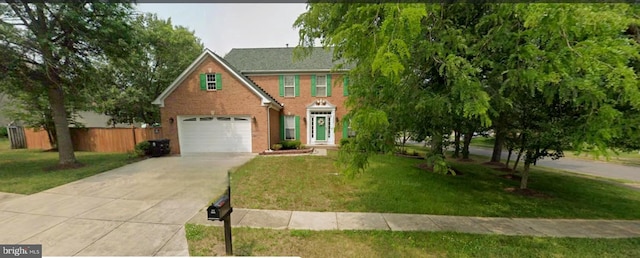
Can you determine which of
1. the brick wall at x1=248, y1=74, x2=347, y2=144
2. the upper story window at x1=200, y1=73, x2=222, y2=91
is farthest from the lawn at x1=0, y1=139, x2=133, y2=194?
the brick wall at x1=248, y1=74, x2=347, y2=144

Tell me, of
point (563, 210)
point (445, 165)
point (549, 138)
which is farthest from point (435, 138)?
point (563, 210)

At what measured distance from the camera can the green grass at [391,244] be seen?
3.55m

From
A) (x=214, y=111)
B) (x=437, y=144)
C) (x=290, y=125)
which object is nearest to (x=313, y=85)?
(x=290, y=125)

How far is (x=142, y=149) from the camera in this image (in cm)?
1184

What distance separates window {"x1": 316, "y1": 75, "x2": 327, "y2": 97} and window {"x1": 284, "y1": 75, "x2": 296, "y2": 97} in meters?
1.68

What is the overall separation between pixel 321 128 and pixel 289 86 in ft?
12.4

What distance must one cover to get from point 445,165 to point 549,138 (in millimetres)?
3839

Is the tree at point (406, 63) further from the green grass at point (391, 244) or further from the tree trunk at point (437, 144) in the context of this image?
the green grass at point (391, 244)

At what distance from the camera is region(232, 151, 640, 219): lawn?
541cm

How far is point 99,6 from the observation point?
8.24m

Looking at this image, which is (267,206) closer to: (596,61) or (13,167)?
(596,61)

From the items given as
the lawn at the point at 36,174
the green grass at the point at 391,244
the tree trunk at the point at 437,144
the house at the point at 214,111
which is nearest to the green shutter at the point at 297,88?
the house at the point at 214,111

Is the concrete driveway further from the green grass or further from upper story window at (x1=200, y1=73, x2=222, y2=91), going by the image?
upper story window at (x1=200, y1=73, x2=222, y2=91)

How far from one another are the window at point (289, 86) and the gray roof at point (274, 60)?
1.99ft
